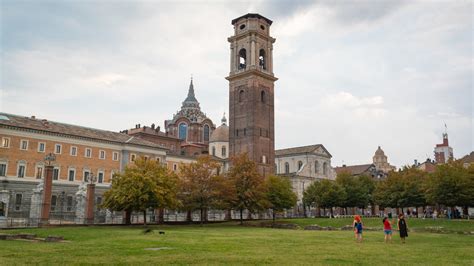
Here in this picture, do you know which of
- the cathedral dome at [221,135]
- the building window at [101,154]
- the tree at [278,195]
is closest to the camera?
the tree at [278,195]

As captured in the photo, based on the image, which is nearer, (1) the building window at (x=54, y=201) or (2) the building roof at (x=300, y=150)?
(1) the building window at (x=54, y=201)

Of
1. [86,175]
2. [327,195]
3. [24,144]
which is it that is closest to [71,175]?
[86,175]

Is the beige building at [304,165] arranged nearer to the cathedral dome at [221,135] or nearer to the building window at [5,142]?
the cathedral dome at [221,135]

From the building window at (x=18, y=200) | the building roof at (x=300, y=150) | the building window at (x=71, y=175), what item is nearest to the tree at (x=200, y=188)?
the building window at (x=71, y=175)

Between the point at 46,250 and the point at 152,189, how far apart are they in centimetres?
2185

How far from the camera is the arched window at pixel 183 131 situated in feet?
330

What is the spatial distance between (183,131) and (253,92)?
1326 inches

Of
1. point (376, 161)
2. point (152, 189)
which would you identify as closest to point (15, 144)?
point (152, 189)

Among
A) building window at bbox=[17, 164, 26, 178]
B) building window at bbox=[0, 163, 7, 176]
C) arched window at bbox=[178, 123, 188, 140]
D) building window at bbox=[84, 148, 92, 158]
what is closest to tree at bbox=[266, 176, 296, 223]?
building window at bbox=[84, 148, 92, 158]

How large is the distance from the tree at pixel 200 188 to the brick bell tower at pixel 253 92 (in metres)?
24.7

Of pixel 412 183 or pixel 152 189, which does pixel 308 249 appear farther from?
pixel 412 183

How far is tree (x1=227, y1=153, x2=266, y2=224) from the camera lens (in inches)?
1891

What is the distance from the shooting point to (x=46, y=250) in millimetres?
17250

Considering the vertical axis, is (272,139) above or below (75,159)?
above
